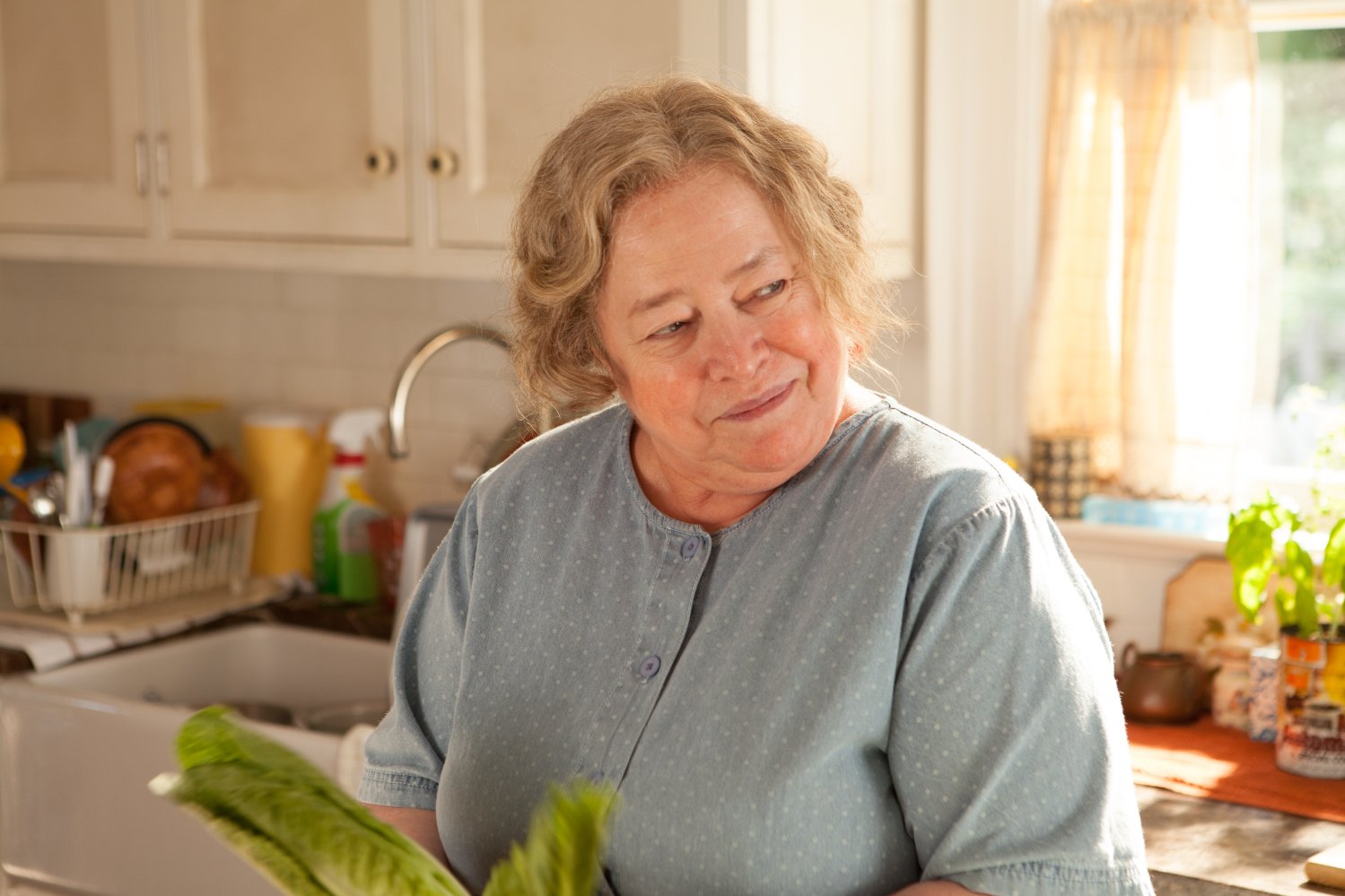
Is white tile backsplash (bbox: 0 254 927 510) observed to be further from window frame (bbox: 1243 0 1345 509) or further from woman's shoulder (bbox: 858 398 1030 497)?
woman's shoulder (bbox: 858 398 1030 497)

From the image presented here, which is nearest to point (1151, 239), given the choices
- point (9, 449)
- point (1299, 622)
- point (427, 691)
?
point (1299, 622)

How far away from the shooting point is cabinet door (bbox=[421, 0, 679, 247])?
1974 mm

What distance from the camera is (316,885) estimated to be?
705mm

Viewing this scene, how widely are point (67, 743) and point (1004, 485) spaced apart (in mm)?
1637

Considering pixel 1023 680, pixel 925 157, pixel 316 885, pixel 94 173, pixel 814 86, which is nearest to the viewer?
pixel 316 885

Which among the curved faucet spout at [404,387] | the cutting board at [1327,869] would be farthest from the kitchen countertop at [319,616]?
the cutting board at [1327,869]

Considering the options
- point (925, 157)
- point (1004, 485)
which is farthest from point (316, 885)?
point (925, 157)

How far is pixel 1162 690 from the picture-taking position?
189 centimetres

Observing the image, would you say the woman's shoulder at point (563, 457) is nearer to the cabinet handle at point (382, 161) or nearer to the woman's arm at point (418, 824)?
the woman's arm at point (418, 824)

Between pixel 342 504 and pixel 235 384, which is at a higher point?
pixel 235 384

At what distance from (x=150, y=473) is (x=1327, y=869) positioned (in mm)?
1952

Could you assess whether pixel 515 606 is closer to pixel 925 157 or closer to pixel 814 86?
pixel 814 86

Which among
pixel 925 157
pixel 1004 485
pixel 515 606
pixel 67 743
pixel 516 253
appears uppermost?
pixel 925 157

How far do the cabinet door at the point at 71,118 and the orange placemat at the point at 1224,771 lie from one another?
180 cm
